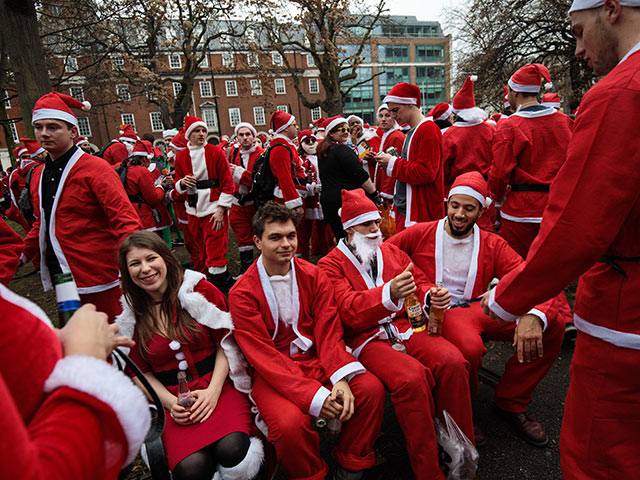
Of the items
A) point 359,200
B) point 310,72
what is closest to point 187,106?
→ point 359,200

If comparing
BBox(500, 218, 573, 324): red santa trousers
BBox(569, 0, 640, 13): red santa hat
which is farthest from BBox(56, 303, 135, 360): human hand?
BBox(500, 218, 573, 324): red santa trousers

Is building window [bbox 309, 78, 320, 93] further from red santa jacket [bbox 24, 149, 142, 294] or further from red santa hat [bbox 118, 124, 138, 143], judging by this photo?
red santa jacket [bbox 24, 149, 142, 294]

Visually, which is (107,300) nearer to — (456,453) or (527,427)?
(456,453)

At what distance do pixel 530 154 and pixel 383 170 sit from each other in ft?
8.99

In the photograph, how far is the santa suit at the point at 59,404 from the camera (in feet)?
2.49

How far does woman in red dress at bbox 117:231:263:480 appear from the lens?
2.26 m

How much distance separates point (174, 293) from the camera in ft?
8.16

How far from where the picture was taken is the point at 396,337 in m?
2.83

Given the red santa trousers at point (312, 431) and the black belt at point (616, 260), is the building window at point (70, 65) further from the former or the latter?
the black belt at point (616, 260)

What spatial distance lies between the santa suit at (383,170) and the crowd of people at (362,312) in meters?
1.22

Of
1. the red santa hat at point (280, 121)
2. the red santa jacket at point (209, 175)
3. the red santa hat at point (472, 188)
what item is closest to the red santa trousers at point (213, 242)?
the red santa jacket at point (209, 175)

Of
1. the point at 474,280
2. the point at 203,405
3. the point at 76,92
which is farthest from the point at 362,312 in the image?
the point at 76,92

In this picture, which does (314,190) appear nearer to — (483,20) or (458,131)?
(458,131)

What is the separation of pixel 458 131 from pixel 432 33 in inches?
2804
